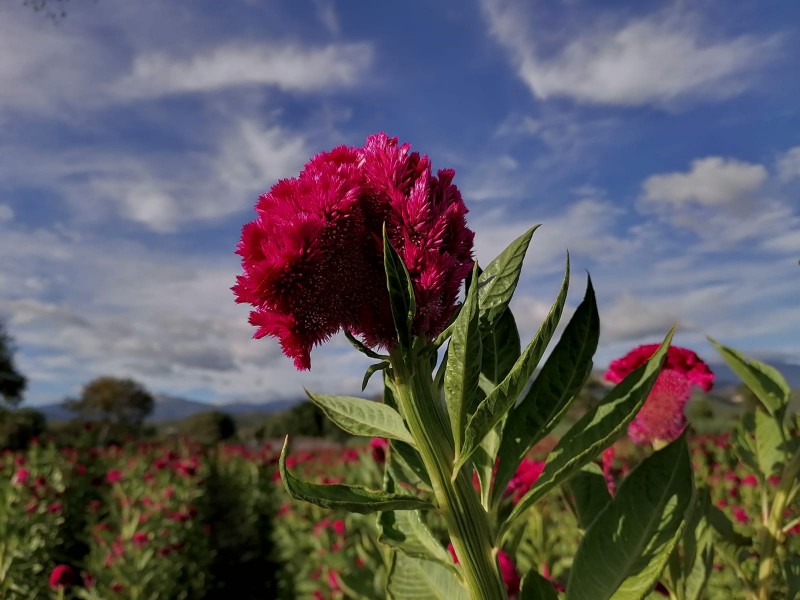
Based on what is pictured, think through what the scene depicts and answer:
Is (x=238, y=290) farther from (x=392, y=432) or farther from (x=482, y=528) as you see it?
(x=482, y=528)

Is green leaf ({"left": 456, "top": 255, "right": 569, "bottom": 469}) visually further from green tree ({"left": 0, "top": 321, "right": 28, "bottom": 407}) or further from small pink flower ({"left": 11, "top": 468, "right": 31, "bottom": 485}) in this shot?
green tree ({"left": 0, "top": 321, "right": 28, "bottom": 407})

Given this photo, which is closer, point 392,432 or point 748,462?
point 392,432

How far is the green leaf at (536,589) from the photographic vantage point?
0.83 metres

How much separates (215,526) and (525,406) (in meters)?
10.8

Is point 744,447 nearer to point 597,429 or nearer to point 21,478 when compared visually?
point 597,429

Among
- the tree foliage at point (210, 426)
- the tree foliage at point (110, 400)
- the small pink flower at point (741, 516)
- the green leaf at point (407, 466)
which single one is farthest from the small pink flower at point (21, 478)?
the tree foliage at point (110, 400)

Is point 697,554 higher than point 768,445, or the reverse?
point 768,445

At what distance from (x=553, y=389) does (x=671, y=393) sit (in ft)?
3.08

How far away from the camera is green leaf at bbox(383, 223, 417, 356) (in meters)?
0.69

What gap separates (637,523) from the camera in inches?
30.7

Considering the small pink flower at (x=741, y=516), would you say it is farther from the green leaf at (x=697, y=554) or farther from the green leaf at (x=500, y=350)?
the green leaf at (x=500, y=350)

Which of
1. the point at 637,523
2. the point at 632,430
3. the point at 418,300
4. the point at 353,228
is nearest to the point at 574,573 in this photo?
the point at 637,523

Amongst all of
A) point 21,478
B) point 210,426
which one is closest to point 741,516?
point 21,478

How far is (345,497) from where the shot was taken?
0.70 meters
